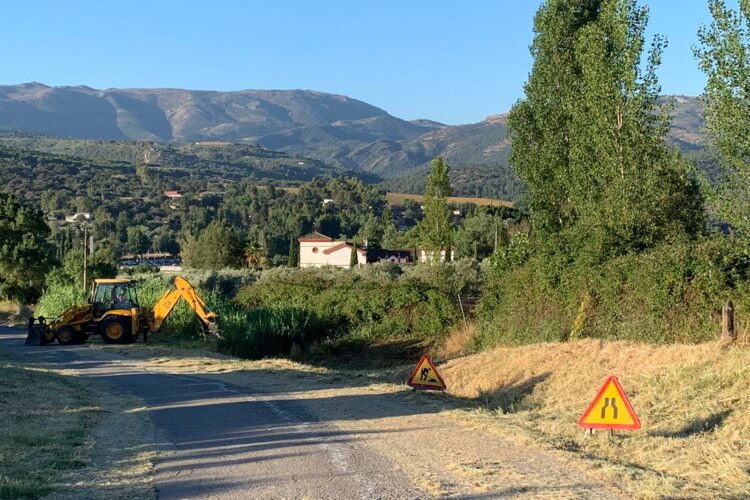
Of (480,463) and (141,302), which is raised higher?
(480,463)

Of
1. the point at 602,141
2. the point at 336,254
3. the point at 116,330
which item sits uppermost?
the point at 602,141

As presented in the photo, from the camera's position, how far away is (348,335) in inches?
1373

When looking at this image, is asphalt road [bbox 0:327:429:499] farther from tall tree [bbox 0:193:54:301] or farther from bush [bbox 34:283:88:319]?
tall tree [bbox 0:193:54:301]

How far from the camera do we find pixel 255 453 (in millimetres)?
10078

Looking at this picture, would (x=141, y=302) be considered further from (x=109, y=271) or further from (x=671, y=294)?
(x=671, y=294)

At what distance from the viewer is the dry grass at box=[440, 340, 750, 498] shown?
9234mm

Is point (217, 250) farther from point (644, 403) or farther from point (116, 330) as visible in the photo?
point (644, 403)

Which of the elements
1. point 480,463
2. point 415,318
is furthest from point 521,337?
point 480,463

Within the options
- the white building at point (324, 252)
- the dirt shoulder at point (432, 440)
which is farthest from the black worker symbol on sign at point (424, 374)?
the white building at point (324, 252)

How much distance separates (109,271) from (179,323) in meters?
24.9

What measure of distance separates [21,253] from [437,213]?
29.9 m

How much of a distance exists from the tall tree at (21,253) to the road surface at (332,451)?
4800 centimetres

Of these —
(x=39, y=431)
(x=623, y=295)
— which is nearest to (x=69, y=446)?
(x=39, y=431)

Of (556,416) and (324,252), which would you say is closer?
(556,416)
